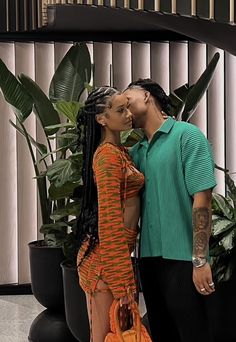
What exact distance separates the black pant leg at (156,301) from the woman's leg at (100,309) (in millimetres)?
135

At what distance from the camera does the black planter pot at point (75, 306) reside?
4023mm

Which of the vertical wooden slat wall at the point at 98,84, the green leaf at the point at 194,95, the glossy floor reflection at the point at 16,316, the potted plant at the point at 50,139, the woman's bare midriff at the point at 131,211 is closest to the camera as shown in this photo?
the woman's bare midriff at the point at 131,211

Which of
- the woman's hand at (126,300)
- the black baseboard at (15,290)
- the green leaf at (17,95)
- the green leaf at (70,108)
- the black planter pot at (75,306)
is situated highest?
the green leaf at (17,95)

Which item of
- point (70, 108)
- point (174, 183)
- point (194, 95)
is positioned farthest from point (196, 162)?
point (194, 95)

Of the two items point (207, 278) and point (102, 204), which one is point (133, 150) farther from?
point (207, 278)

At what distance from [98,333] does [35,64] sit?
3284 millimetres

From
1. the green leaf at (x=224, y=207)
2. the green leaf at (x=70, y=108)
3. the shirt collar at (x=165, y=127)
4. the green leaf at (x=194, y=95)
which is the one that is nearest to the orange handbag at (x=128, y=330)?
the shirt collar at (x=165, y=127)

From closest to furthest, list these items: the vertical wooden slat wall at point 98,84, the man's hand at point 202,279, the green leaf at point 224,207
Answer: the man's hand at point 202,279 → the green leaf at point 224,207 → the vertical wooden slat wall at point 98,84

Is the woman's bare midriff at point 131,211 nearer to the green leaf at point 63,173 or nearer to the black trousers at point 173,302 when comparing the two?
the black trousers at point 173,302

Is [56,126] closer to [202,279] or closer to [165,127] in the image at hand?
[165,127]

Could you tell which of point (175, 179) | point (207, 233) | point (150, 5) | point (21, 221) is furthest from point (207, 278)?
point (21, 221)

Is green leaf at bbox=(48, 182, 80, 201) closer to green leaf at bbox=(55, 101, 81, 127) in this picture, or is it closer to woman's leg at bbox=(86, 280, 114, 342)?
green leaf at bbox=(55, 101, 81, 127)

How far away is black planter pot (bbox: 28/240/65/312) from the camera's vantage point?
14.4 ft

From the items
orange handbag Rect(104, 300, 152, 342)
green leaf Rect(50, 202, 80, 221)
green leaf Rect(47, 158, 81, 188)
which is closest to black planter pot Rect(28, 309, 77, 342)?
green leaf Rect(50, 202, 80, 221)
